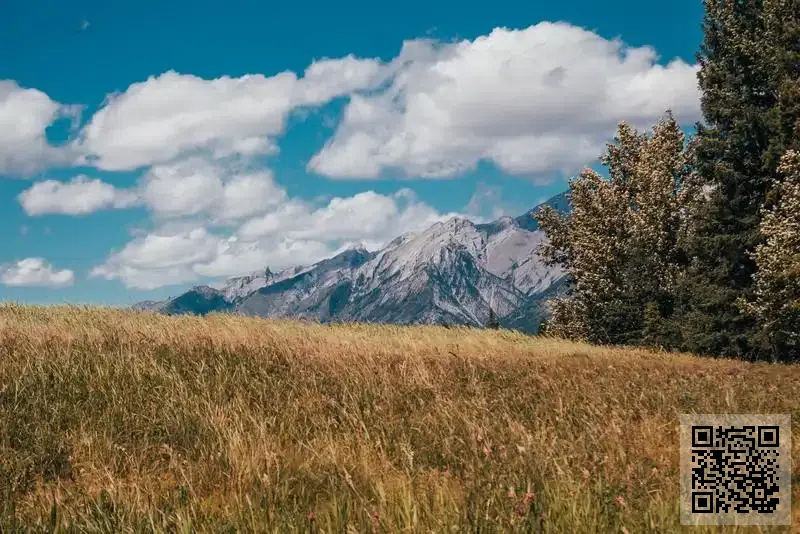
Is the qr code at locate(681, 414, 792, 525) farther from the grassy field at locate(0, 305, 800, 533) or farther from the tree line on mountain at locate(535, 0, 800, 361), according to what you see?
the tree line on mountain at locate(535, 0, 800, 361)

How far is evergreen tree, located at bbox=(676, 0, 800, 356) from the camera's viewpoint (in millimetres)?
34562

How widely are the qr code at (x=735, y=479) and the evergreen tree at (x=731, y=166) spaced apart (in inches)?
1288

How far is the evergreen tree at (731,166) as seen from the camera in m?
34.6

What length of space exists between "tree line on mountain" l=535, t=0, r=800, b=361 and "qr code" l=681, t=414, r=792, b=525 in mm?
23046

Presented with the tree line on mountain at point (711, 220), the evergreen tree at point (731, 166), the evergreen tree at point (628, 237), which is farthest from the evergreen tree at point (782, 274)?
the evergreen tree at point (628, 237)

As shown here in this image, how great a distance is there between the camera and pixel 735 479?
4.66 m

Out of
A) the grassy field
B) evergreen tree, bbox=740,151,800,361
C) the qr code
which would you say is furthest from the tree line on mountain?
the qr code

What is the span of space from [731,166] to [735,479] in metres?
36.9

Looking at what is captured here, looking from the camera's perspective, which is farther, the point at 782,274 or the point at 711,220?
the point at 711,220

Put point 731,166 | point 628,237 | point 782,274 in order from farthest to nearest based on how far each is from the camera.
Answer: point 628,237 < point 731,166 < point 782,274

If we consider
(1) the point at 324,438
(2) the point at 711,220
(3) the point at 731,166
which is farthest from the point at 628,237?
(1) the point at 324,438

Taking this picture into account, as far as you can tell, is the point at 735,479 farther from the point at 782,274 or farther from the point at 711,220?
the point at 711,220

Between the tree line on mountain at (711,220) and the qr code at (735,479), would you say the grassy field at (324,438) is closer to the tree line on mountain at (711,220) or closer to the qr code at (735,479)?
the qr code at (735,479)

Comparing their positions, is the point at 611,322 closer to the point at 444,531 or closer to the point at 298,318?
the point at 298,318
